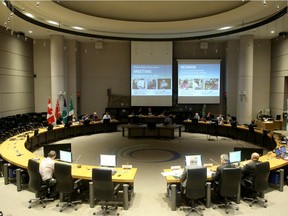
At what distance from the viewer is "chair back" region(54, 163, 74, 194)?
6184mm

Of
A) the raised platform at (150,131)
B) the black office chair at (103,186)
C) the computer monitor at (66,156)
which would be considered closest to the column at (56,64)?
the raised platform at (150,131)

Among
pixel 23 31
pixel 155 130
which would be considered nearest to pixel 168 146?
pixel 155 130

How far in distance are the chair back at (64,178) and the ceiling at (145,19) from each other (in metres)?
7.47

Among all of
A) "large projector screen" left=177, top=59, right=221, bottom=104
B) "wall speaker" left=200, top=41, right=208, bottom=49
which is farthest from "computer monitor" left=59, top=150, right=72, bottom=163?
"wall speaker" left=200, top=41, right=208, bottom=49

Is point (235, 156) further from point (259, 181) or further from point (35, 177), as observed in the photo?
point (35, 177)

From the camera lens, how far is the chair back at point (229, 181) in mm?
6020

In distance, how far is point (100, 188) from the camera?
5.95 m

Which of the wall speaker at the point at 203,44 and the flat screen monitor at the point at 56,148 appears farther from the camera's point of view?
the wall speaker at the point at 203,44

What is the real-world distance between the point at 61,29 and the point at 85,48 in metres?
4.35

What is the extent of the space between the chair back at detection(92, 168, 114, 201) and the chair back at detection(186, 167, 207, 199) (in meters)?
1.59

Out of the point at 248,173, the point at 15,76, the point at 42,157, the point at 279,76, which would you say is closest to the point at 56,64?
the point at 15,76

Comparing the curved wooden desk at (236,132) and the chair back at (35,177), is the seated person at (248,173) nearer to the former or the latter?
the chair back at (35,177)

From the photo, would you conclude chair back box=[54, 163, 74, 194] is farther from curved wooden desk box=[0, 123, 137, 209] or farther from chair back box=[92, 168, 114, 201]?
chair back box=[92, 168, 114, 201]

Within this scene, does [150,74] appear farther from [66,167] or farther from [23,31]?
[66,167]
